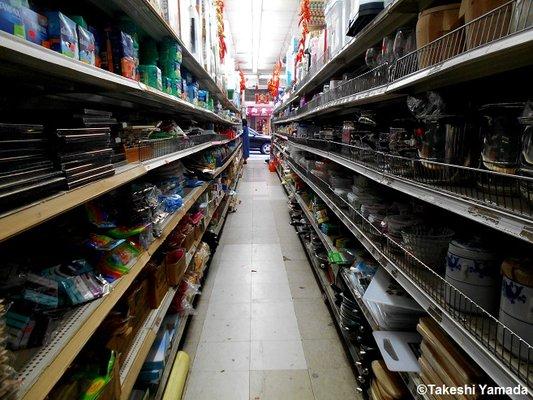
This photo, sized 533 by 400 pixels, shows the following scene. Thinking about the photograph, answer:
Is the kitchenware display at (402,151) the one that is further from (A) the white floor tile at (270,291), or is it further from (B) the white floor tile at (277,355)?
(A) the white floor tile at (270,291)

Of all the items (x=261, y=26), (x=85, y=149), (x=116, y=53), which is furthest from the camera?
(x=261, y=26)

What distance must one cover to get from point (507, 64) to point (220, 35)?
379 cm

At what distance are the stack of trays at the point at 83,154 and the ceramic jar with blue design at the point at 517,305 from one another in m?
1.10

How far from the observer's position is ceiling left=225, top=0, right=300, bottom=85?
575 cm

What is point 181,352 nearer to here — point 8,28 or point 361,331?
point 361,331

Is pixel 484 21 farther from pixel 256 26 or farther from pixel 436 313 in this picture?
pixel 256 26

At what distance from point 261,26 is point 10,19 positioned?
23.8 ft

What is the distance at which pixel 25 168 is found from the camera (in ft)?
2.37

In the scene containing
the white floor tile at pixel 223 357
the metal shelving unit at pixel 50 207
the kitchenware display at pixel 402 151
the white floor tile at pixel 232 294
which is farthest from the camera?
the white floor tile at pixel 232 294

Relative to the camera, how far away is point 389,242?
134 centimetres

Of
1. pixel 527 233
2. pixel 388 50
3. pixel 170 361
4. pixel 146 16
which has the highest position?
pixel 146 16

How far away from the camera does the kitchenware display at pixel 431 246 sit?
109 cm

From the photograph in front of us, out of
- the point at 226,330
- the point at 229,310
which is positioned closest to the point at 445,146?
the point at 226,330

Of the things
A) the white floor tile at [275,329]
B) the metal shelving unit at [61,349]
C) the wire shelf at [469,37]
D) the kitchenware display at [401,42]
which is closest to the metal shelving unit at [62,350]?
the metal shelving unit at [61,349]
